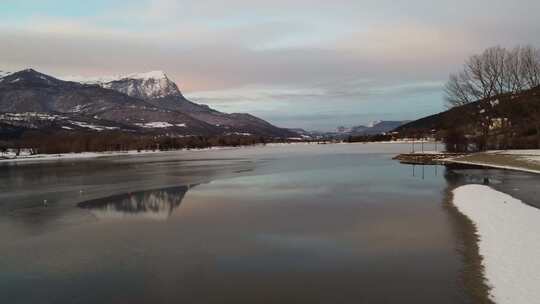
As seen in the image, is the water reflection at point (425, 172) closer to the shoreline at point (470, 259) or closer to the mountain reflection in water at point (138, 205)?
the shoreline at point (470, 259)

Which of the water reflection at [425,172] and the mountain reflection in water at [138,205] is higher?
the water reflection at [425,172]

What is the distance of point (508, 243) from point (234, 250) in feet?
26.1

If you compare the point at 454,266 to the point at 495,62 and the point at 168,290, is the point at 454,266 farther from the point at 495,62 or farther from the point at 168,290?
the point at 495,62

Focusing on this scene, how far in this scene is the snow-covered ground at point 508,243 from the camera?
929 cm

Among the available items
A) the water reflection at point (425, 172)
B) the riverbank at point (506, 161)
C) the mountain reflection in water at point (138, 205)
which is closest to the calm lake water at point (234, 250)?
the mountain reflection in water at point (138, 205)

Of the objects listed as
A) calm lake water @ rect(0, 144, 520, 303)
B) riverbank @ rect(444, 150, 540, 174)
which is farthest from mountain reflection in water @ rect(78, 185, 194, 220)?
riverbank @ rect(444, 150, 540, 174)

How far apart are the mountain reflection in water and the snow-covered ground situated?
41.7ft

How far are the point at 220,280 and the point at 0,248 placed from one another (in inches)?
332

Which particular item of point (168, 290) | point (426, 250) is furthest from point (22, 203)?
point (426, 250)

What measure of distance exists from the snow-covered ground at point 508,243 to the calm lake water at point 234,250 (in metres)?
0.84

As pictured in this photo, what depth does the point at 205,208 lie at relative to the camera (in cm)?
2153

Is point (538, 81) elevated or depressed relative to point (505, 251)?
elevated

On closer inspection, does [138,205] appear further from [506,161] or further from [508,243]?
[506,161]

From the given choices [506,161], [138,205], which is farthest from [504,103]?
[138,205]
